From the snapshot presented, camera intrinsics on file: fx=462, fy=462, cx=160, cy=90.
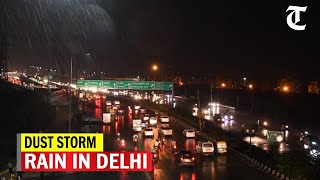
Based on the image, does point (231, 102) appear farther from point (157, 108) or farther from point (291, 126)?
point (291, 126)

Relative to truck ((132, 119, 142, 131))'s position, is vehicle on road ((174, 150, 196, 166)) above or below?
below

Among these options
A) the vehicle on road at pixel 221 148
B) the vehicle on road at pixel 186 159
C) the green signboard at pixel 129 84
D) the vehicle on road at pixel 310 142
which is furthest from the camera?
the green signboard at pixel 129 84

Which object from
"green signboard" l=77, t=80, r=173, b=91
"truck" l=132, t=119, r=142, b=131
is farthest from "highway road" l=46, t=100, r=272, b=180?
"green signboard" l=77, t=80, r=173, b=91

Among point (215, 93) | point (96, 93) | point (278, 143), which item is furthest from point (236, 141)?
point (96, 93)

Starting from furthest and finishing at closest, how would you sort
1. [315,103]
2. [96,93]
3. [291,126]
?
[96,93]
[315,103]
[291,126]

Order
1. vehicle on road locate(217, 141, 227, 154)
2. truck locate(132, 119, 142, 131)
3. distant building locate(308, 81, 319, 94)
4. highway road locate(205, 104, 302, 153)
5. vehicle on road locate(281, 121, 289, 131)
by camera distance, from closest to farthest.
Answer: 1. vehicle on road locate(217, 141, 227, 154)
2. highway road locate(205, 104, 302, 153)
3. vehicle on road locate(281, 121, 289, 131)
4. truck locate(132, 119, 142, 131)
5. distant building locate(308, 81, 319, 94)

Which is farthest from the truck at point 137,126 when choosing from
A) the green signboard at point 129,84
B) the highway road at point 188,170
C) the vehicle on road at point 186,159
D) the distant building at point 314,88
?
the distant building at point 314,88

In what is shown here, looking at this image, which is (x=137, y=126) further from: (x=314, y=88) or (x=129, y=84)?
(x=314, y=88)

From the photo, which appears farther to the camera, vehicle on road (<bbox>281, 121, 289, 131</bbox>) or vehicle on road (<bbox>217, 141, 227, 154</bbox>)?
vehicle on road (<bbox>281, 121, 289, 131</bbox>)

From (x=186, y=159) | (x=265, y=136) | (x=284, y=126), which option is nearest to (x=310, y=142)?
(x=265, y=136)

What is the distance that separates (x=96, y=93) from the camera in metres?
147

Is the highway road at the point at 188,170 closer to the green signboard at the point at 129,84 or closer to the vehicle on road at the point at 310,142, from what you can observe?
the vehicle on road at the point at 310,142

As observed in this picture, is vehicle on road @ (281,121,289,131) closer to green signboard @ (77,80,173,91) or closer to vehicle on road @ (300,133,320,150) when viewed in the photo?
vehicle on road @ (300,133,320,150)

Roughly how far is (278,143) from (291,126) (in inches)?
600
